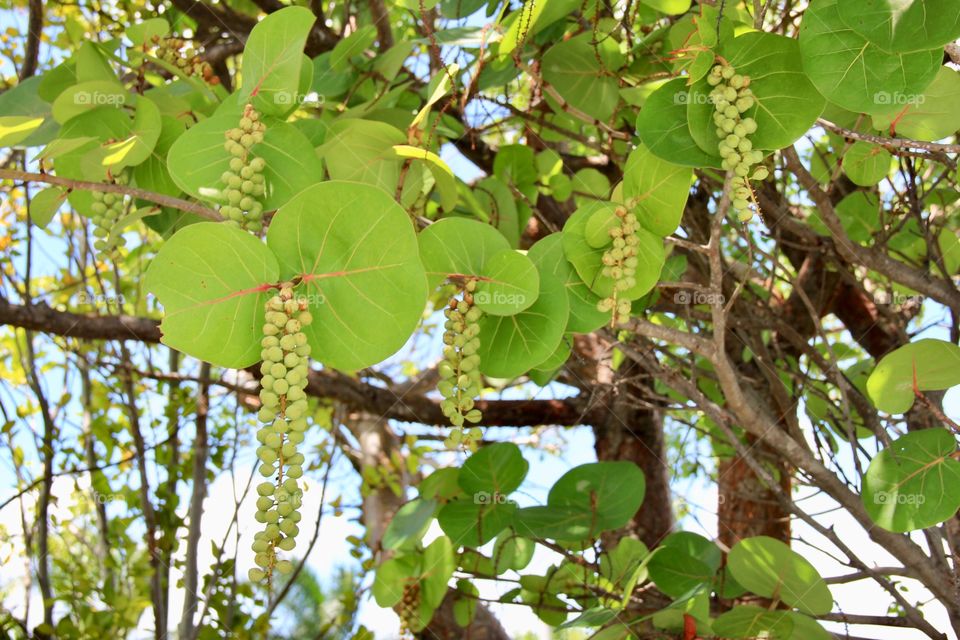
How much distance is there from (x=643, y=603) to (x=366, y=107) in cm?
129

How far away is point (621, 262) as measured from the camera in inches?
48.6

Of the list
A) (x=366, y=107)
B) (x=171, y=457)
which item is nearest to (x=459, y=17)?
(x=366, y=107)

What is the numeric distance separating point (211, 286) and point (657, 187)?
25.2 inches

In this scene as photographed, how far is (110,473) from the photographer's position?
318 cm

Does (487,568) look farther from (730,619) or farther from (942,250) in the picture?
(942,250)

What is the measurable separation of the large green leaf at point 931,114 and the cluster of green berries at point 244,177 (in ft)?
3.10

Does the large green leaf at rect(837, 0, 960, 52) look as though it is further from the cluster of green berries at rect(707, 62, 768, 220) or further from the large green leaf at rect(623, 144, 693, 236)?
the large green leaf at rect(623, 144, 693, 236)

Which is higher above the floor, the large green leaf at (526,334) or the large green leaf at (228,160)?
the large green leaf at (228,160)

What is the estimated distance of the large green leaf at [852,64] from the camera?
110 cm
